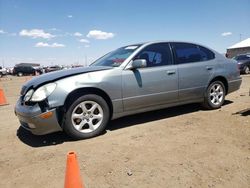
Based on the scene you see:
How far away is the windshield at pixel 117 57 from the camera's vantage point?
5.59 meters

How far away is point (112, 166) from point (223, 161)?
140 cm

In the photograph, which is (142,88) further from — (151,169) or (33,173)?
(33,173)

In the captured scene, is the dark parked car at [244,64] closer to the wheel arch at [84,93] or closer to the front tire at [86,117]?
the wheel arch at [84,93]

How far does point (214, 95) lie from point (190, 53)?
3.78 feet

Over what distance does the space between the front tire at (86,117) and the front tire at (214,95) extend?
2575 millimetres

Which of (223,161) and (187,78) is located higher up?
(187,78)

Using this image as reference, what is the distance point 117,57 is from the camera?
5.86m

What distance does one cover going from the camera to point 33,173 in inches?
144

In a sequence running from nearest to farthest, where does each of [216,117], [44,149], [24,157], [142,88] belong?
1. [24,157]
2. [44,149]
3. [142,88]
4. [216,117]

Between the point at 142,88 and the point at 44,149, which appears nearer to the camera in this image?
the point at 44,149

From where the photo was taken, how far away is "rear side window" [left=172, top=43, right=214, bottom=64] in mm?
6168

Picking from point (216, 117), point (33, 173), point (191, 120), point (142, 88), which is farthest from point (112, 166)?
point (216, 117)

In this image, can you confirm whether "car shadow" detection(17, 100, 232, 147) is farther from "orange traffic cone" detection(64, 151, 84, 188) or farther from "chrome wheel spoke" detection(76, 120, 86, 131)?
"orange traffic cone" detection(64, 151, 84, 188)

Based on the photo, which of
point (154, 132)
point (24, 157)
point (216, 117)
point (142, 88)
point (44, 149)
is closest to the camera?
point (24, 157)
